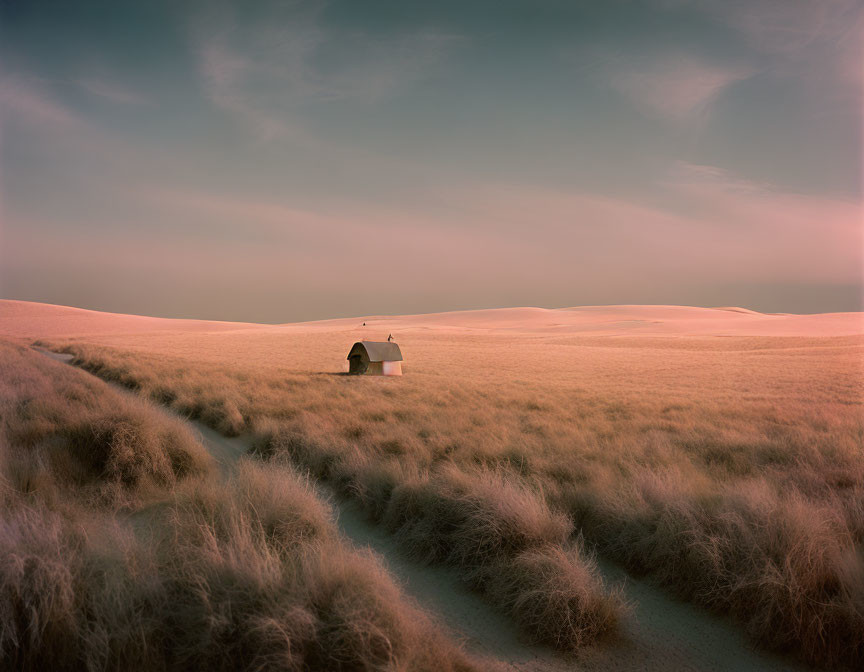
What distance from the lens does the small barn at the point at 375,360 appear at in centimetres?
2761

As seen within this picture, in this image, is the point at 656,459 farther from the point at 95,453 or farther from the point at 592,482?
the point at 95,453

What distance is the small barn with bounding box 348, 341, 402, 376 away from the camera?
27609 millimetres

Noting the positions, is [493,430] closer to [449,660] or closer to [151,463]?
[151,463]

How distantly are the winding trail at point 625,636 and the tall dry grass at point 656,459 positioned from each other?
0.75ft

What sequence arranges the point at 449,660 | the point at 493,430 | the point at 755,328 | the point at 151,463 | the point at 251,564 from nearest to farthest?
the point at 449,660, the point at 251,564, the point at 151,463, the point at 493,430, the point at 755,328

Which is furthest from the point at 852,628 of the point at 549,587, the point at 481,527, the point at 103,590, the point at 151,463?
the point at 151,463

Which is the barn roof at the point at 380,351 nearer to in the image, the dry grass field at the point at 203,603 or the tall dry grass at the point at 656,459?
the tall dry grass at the point at 656,459

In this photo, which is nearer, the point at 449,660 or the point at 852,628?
the point at 449,660

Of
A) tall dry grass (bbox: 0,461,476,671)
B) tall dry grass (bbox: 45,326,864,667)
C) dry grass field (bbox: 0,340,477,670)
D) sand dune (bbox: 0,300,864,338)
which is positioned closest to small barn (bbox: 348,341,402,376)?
tall dry grass (bbox: 45,326,864,667)

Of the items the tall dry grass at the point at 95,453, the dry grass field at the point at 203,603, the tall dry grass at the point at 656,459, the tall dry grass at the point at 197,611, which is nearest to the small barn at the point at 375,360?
the tall dry grass at the point at 656,459

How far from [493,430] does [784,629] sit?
26.8ft

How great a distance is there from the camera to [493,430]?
12.3 metres

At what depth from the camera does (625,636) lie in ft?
14.4

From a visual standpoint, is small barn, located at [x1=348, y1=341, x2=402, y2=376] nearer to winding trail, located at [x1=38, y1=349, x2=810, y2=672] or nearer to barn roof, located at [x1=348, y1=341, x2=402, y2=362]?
barn roof, located at [x1=348, y1=341, x2=402, y2=362]
